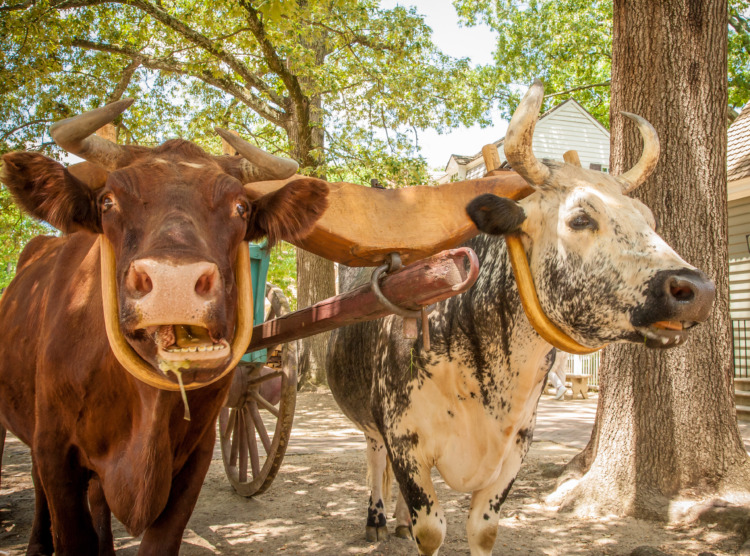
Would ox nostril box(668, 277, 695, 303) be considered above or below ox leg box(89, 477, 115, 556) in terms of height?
above

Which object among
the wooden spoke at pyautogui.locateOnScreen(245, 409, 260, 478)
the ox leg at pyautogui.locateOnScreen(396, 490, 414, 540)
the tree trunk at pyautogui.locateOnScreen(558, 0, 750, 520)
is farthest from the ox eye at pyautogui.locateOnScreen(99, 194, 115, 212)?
the tree trunk at pyautogui.locateOnScreen(558, 0, 750, 520)

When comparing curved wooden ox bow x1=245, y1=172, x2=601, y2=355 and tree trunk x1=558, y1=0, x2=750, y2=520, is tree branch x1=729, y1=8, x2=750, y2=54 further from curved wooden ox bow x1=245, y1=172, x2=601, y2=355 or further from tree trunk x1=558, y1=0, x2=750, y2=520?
curved wooden ox bow x1=245, y1=172, x2=601, y2=355

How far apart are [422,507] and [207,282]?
Answer: 1.81 meters

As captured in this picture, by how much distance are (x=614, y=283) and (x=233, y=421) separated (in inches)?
176

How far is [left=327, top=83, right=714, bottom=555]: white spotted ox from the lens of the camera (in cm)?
253

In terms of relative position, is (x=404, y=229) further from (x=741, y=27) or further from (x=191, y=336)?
(x=741, y=27)

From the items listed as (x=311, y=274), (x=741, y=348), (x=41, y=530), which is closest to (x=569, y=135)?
(x=741, y=348)

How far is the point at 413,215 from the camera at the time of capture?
283 cm

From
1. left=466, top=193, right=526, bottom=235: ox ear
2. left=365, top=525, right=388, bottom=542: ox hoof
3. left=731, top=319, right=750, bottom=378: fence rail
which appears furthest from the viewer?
left=731, top=319, right=750, bottom=378: fence rail

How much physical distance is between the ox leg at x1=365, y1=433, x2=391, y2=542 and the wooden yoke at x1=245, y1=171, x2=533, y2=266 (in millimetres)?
2055

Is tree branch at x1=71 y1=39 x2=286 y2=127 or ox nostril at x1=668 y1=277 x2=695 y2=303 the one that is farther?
tree branch at x1=71 y1=39 x2=286 y2=127

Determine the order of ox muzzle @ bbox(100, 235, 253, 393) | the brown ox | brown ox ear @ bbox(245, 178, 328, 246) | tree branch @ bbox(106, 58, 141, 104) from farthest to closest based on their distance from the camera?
tree branch @ bbox(106, 58, 141, 104)
brown ox ear @ bbox(245, 178, 328, 246)
the brown ox
ox muzzle @ bbox(100, 235, 253, 393)

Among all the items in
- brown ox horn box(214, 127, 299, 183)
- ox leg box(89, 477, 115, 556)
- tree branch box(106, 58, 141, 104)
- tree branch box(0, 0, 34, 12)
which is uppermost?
tree branch box(106, 58, 141, 104)

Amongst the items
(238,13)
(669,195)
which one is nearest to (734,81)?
(238,13)
